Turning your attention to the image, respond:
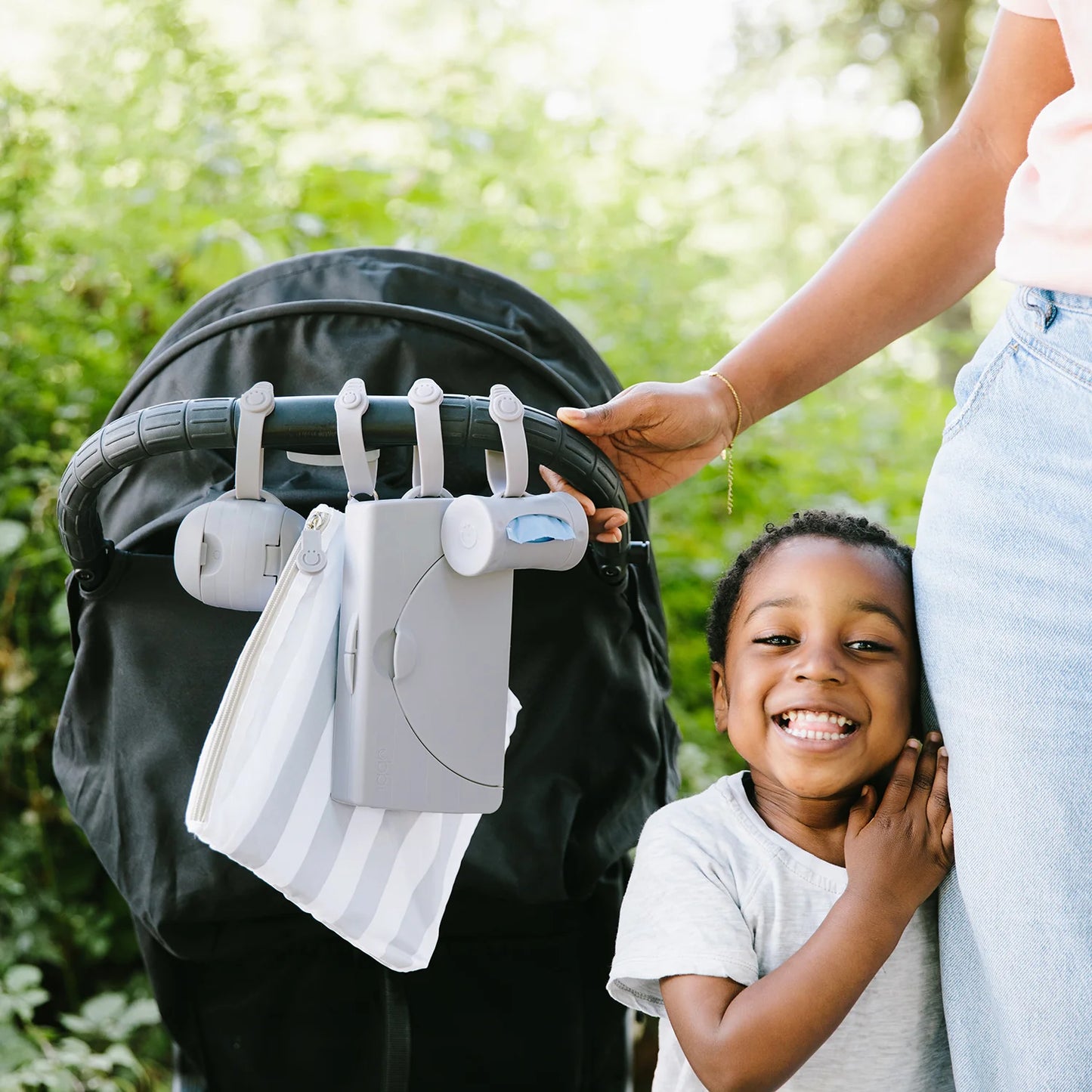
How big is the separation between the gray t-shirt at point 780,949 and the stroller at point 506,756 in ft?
0.55

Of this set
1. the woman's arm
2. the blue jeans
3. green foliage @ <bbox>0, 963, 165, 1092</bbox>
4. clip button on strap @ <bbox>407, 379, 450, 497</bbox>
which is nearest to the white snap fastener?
clip button on strap @ <bbox>407, 379, 450, 497</bbox>

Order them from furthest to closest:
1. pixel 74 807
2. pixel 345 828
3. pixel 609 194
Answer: pixel 609 194 → pixel 74 807 → pixel 345 828

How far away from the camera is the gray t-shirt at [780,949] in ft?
3.96

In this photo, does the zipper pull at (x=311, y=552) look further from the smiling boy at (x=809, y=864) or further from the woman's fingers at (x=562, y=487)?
the smiling boy at (x=809, y=864)

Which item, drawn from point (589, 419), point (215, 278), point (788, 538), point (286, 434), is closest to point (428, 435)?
point (286, 434)

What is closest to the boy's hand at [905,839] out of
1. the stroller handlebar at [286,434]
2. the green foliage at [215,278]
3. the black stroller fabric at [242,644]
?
the black stroller fabric at [242,644]

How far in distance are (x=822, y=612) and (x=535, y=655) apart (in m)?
0.33

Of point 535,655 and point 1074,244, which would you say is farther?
point 535,655

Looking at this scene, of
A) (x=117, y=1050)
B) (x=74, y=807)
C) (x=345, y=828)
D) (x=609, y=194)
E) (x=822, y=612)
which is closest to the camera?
(x=345, y=828)

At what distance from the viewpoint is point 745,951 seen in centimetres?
120

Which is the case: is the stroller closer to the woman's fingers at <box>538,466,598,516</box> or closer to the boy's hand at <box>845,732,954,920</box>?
the woman's fingers at <box>538,466,598,516</box>

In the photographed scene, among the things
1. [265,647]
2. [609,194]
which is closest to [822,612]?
[265,647]

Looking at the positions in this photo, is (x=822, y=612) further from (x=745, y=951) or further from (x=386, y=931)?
(x=386, y=931)

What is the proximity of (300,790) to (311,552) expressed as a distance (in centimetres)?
21
